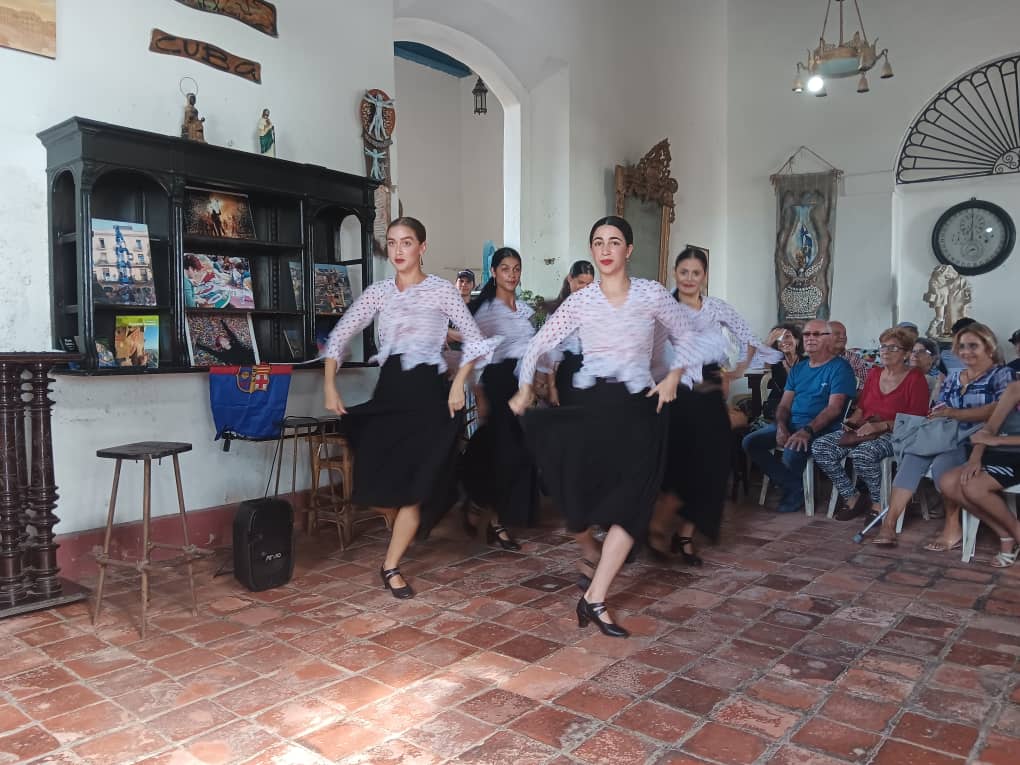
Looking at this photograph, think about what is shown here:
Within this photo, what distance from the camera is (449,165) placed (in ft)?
37.9

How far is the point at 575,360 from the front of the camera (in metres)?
4.45

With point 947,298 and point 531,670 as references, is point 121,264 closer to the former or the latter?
point 531,670

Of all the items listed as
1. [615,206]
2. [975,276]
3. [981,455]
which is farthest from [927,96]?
[981,455]

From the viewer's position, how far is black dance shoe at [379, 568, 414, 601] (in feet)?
12.0

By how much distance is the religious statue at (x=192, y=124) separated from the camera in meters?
4.31

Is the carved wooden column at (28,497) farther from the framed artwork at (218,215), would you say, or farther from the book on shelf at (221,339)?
the framed artwork at (218,215)

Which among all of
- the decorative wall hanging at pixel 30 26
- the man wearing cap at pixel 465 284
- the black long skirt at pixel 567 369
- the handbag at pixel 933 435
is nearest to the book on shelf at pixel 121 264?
the decorative wall hanging at pixel 30 26

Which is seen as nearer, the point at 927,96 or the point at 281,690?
the point at 281,690

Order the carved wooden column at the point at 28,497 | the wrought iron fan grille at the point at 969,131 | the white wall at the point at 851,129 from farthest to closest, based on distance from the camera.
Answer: the white wall at the point at 851,129 < the wrought iron fan grille at the point at 969,131 < the carved wooden column at the point at 28,497

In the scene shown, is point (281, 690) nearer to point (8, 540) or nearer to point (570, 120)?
point (8, 540)

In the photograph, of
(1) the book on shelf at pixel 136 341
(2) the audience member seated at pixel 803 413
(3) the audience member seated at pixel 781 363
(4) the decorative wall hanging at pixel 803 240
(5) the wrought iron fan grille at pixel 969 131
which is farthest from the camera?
(4) the decorative wall hanging at pixel 803 240

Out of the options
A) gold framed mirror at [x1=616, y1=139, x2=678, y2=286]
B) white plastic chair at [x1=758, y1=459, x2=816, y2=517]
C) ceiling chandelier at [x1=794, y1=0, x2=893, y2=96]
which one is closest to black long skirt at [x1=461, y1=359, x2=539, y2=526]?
white plastic chair at [x1=758, y1=459, x2=816, y2=517]

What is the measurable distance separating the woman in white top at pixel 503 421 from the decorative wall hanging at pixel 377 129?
134 cm

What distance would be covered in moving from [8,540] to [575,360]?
273cm
